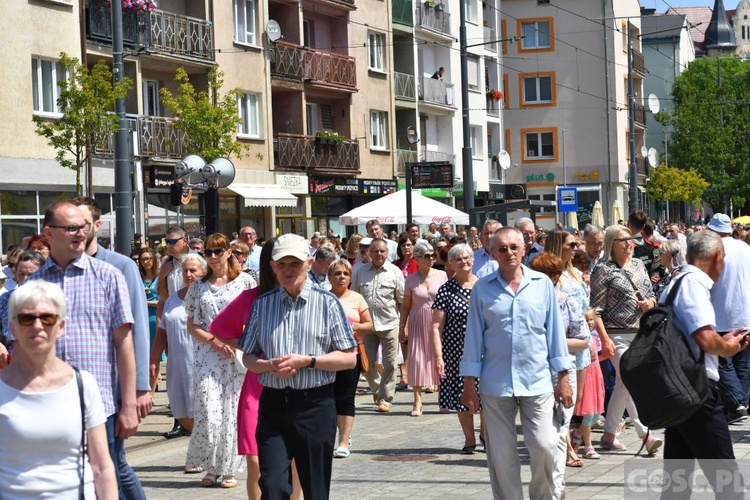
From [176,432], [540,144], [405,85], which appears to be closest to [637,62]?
[540,144]

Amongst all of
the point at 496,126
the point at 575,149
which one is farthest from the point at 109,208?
the point at 575,149

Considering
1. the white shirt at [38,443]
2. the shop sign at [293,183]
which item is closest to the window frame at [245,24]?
the shop sign at [293,183]

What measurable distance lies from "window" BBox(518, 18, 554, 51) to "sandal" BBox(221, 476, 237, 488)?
61.6 meters

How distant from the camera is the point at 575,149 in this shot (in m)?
70.7

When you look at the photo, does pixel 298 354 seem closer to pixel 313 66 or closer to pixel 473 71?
pixel 313 66

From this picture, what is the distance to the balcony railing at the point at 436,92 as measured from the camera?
52844mm

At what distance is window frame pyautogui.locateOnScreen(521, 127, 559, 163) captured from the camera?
233 ft

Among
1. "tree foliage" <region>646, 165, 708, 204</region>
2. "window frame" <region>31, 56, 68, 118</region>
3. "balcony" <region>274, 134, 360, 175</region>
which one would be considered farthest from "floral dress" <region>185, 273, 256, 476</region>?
"tree foliage" <region>646, 165, 708, 204</region>

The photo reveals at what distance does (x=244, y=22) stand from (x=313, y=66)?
3.65 metres

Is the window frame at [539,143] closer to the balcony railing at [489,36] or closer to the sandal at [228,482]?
the balcony railing at [489,36]

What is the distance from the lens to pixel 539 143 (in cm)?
7119

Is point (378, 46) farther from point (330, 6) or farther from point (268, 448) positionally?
point (268, 448)

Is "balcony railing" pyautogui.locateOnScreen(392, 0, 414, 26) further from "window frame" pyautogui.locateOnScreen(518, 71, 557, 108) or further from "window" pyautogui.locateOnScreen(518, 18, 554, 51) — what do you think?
"window frame" pyautogui.locateOnScreen(518, 71, 557, 108)

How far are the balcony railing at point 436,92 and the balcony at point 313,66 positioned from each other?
6.90 m
